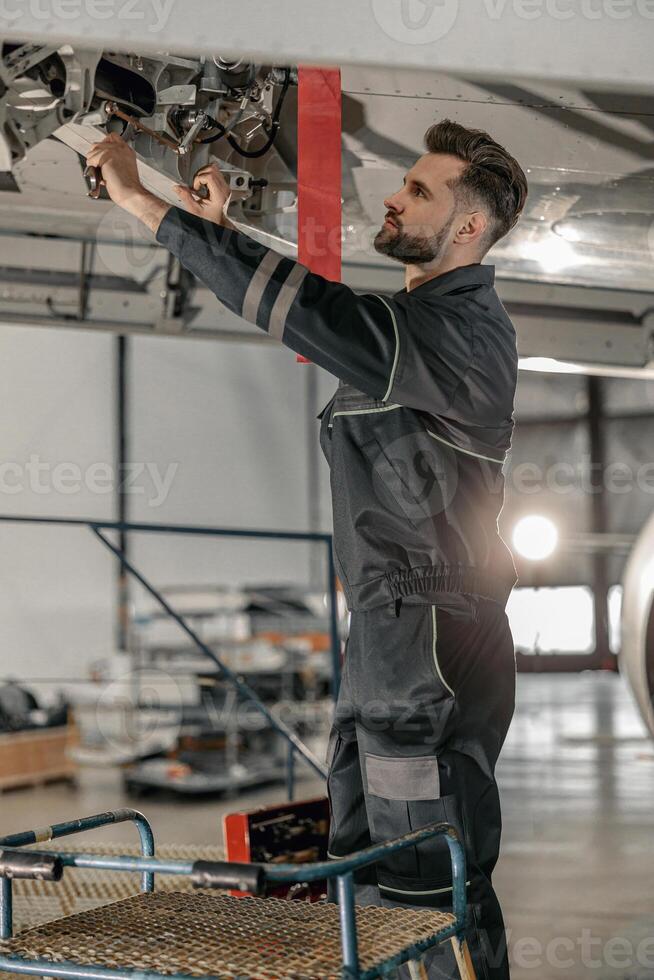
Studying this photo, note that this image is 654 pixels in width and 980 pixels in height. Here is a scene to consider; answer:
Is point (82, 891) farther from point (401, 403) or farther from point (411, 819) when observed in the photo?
point (401, 403)

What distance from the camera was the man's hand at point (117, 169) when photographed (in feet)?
5.15

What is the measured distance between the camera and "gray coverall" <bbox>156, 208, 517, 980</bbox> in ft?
4.83

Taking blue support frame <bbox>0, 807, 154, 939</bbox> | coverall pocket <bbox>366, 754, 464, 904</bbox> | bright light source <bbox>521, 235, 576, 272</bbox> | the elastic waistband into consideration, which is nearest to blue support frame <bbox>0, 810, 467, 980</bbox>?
blue support frame <bbox>0, 807, 154, 939</bbox>

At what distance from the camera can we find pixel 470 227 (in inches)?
68.6

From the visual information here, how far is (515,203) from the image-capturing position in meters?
1.76

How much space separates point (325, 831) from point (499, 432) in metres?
1.57

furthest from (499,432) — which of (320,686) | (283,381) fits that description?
(283,381)

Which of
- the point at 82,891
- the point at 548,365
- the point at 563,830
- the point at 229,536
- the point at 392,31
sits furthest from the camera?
the point at 563,830

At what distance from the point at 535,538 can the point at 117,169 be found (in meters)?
6.82

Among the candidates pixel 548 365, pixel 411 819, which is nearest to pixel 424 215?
pixel 411 819

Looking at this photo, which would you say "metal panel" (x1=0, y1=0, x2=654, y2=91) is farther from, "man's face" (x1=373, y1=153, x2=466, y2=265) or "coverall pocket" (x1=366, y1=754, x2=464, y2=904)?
"coverall pocket" (x1=366, y1=754, x2=464, y2=904)

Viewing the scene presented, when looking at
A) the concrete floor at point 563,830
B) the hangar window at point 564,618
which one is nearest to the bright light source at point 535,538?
the concrete floor at point 563,830

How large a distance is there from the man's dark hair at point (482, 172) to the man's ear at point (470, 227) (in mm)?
17

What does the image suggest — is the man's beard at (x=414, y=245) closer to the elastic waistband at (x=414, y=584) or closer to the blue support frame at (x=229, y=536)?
the elastic waistband at (x=414, y=584)
